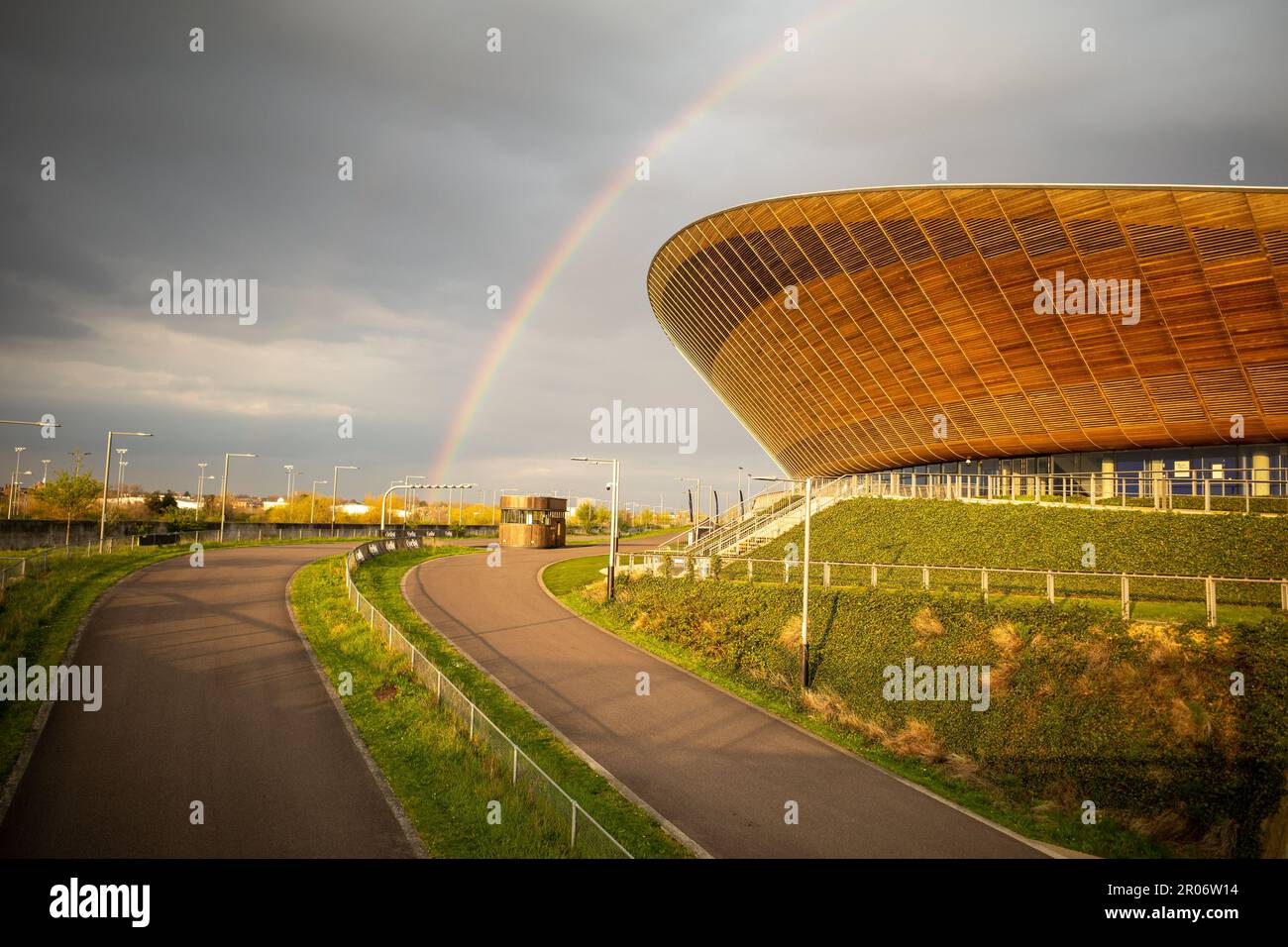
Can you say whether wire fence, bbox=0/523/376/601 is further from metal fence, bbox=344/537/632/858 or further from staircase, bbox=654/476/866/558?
staircase, bbox=654/476/866/558

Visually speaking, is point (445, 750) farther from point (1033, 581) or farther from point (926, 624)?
point (1033, 581)

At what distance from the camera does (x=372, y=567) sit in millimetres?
37094

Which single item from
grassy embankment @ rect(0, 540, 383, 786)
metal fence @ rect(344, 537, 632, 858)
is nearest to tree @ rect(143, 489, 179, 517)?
grassy embankment @ rect(0, 540, 383, 786)

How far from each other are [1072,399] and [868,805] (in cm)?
2791

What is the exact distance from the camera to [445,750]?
12469mm

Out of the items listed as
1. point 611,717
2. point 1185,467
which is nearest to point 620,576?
point 611,717

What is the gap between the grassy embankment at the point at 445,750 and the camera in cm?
982

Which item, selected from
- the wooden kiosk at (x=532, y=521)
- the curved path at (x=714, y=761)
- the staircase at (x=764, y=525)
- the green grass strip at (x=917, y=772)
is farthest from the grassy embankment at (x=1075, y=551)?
the wooden kiosk at (x=532, y=521)

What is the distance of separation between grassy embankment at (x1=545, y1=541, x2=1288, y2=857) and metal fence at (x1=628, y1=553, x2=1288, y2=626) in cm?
88

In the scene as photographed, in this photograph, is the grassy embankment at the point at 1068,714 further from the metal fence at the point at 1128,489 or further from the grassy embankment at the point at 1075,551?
the metal fence at the point at 1128,489

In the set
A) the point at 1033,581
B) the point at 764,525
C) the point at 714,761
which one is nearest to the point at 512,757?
the point at 714,761

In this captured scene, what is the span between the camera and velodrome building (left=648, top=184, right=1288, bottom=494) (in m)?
25.5

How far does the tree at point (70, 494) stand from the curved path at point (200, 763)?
42.5m
